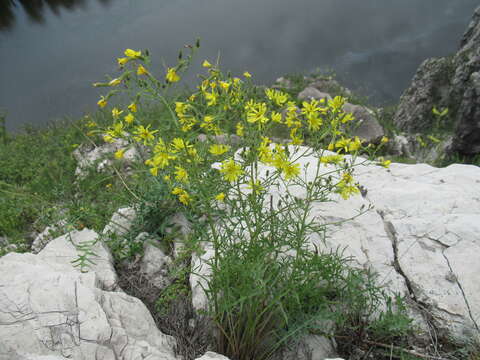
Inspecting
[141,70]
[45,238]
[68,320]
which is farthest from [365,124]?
[68,320]

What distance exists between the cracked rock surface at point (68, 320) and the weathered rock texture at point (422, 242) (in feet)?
1.61

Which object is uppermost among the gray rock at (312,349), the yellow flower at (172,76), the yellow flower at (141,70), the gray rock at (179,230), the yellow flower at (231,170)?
the yellow flower at (141,70)

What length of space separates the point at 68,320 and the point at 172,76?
4.86 feet

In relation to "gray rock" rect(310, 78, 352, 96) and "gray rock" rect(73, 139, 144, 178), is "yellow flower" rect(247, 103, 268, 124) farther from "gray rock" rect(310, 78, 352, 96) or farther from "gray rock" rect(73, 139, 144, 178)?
"gray rock" rect(310, 78, 352, 96)

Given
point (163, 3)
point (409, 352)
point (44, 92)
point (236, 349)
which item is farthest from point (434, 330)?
point (163, 3)

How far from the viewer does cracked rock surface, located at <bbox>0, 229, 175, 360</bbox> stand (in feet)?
5.00

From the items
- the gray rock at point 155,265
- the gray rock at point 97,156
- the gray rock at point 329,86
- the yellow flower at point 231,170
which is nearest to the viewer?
the yellow flower at point 231,170

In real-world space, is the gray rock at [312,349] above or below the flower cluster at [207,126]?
below

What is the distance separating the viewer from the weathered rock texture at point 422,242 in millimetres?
2035

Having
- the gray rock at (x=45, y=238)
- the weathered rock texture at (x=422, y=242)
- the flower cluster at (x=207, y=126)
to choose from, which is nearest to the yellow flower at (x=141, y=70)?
the flower cluster at (x=207, y=126)

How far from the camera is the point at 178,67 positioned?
4.89 feet

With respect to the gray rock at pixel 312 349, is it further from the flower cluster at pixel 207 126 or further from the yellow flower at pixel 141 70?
the yellow flower at pixel 141 70

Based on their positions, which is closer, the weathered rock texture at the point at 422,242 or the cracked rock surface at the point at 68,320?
the cracked rock surface at the point at 68,320

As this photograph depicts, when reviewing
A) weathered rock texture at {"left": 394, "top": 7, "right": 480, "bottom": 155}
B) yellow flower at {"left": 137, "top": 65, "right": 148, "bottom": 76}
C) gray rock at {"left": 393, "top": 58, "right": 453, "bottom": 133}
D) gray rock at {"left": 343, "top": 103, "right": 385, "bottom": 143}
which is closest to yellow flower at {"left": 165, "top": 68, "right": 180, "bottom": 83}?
yellow flower at {"left": 137, "top": 65, "right": 148, "bottom": 76}
